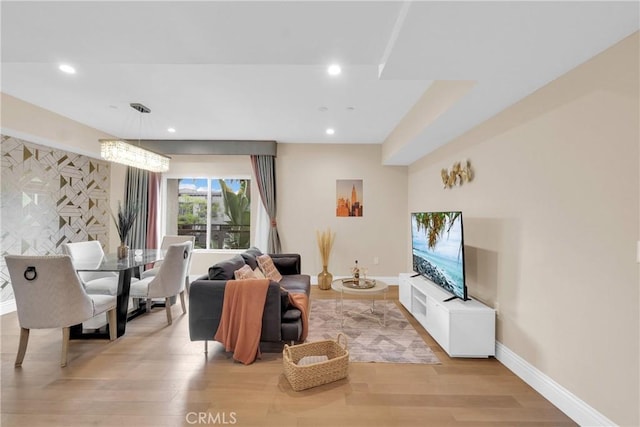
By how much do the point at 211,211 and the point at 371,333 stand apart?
398 cm

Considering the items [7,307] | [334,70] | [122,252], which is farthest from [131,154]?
[7,307]

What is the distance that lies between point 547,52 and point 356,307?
11.1 feet

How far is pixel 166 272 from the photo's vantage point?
3.28 m

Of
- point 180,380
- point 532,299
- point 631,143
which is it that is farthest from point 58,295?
point 631,143

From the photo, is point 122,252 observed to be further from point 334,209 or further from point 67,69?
point 334,209

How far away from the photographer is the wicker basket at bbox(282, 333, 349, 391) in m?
2.10

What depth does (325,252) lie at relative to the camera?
5074 mm

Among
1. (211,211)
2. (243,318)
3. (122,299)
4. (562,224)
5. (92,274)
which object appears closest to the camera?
(562,224)

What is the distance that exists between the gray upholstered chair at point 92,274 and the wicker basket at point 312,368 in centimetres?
222

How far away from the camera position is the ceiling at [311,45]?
143 cm

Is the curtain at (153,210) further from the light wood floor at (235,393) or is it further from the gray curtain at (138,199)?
the light wood floor at (235,393)

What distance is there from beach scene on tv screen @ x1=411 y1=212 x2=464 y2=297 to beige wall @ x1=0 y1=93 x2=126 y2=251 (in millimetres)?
5143

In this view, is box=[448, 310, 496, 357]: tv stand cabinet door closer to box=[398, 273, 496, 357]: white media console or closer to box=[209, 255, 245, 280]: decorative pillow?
box=[398, 273, 496, 357]: white media console

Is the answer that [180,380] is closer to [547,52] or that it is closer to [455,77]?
[455,77]
